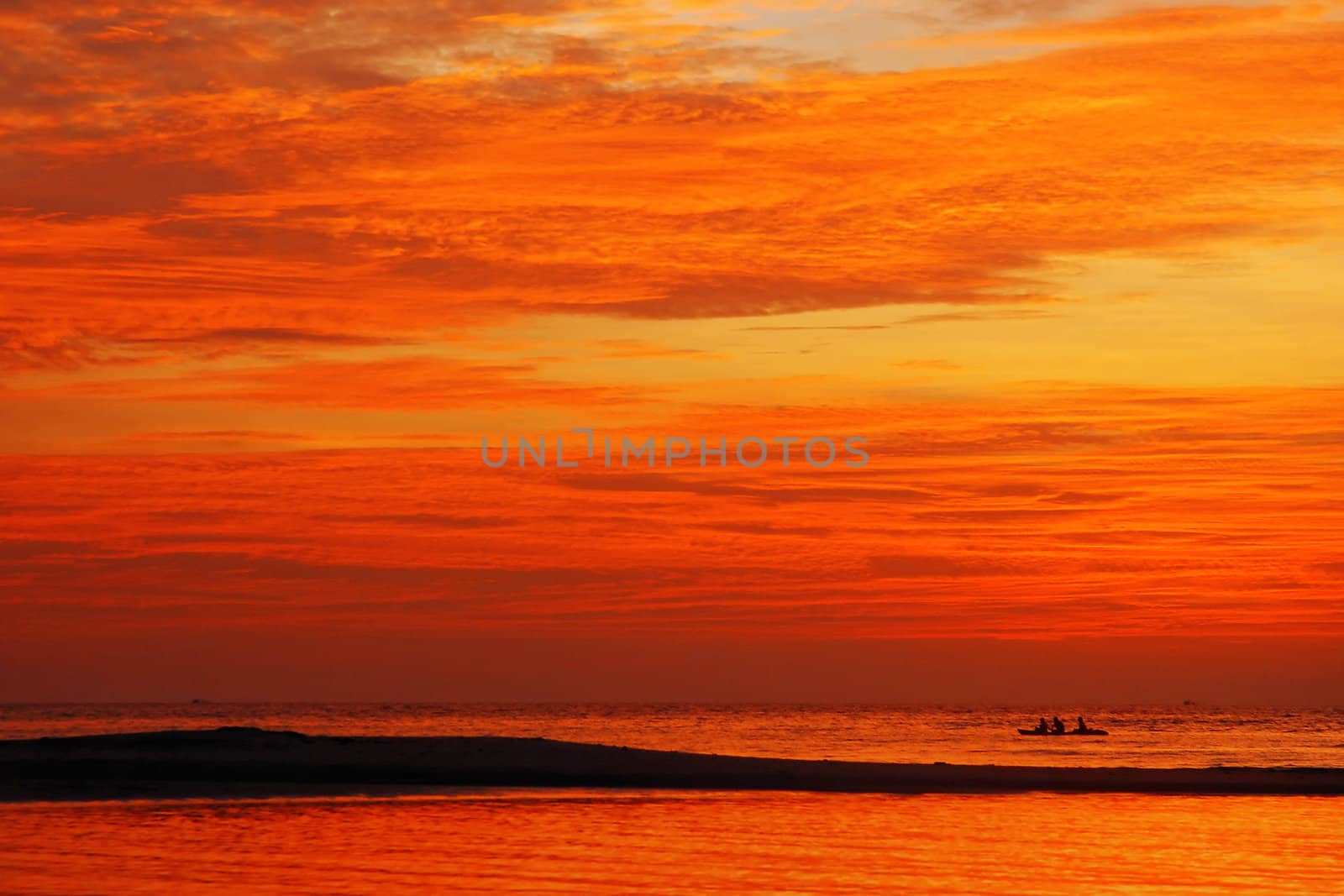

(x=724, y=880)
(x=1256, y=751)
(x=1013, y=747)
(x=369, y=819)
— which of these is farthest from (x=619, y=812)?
(x=1256, y=751)

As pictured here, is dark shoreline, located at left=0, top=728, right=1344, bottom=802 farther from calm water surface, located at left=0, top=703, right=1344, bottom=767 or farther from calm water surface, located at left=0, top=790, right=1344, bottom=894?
calm water surface, located at left=0, top=703, right=1344, bottom=767

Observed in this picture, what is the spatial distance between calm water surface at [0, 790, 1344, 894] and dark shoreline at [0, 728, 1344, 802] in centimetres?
341

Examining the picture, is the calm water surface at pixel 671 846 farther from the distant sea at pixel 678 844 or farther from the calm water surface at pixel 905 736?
the calm water surface at pixel 905 736

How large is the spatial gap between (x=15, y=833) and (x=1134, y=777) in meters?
30.8

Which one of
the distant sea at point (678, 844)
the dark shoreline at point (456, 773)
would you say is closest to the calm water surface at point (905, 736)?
the dark shoreline at point (456, 773)

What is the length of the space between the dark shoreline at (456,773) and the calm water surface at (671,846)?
341 centimetres

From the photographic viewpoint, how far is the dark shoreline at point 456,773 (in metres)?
40.1

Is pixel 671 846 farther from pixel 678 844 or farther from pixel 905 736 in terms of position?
pixel 905 736

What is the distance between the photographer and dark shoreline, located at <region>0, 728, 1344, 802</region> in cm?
4012

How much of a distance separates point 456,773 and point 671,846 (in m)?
17.4

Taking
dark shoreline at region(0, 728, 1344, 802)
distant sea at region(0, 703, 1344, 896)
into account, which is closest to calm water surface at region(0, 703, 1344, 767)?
dark shoreline at region(0, 728, 1344, 802)

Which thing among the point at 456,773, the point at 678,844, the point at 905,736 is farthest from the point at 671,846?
the point at 905,736

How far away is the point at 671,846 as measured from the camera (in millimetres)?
27062

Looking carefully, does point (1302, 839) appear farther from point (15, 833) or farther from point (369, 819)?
point (15, 833)
